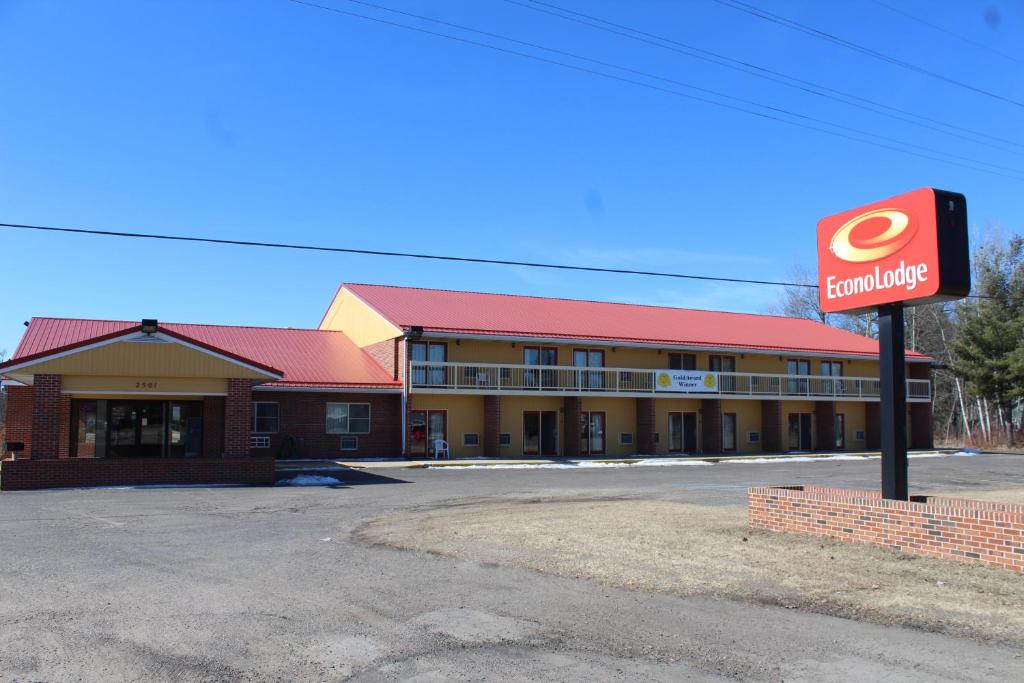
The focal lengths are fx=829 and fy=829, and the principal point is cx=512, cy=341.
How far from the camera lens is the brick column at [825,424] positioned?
4109 cm

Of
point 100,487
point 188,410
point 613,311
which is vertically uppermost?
point 613,311

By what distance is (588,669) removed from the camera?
5.68 m

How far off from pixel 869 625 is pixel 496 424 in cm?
2627

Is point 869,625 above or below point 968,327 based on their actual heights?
below

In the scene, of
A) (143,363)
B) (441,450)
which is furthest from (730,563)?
(441,450)

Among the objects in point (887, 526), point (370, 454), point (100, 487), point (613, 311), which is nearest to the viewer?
point (887, 526)

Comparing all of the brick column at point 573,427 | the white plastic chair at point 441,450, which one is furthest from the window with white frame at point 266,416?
the brick column at point 573,427

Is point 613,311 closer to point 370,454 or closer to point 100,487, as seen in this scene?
point 370,454

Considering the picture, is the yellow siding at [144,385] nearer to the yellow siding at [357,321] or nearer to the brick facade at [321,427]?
the brick facade at [321,427]

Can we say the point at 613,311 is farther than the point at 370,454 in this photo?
Yes

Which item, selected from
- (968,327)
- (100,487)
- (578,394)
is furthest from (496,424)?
(968,327)

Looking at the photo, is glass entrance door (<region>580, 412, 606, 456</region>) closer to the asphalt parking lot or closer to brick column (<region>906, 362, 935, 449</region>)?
brick column (<region>906, 362, 935, 449</region>)

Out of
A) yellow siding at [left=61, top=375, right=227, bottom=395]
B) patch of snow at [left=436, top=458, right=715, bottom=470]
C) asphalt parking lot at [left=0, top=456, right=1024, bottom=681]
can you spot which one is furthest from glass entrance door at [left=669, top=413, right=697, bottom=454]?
asphalt parking lot at [left=0, top=456, right=1024, bottom=681]

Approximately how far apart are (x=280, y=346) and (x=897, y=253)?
91.5ft
